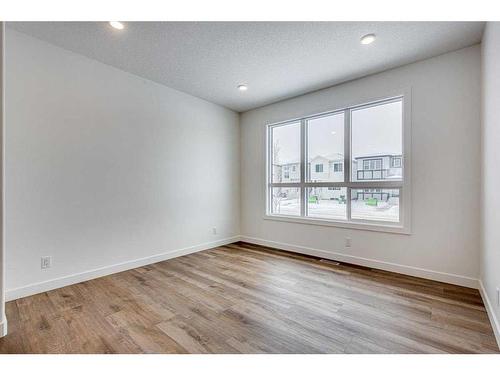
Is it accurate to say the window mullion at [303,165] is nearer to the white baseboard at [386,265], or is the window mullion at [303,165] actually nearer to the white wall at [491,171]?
the white baseboard at [386,265]

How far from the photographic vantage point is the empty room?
6.23ft

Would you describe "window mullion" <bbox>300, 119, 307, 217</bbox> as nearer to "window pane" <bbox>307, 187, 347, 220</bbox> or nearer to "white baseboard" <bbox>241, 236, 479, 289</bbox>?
"window pane" <bbox>307, 187, 347, 220</bbox>

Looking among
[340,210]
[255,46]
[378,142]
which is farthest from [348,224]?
[255,46]

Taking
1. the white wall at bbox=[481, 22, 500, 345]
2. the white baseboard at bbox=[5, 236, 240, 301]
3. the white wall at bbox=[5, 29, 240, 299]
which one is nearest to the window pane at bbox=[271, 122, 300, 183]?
the white wall at bbox=[5, 29, 240, 299]

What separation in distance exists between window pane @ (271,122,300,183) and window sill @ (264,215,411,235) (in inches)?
27.4

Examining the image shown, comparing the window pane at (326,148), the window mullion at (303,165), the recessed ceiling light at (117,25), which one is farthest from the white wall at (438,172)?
the recessed ceiling light at (117,25)

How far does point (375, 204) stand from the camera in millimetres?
3320

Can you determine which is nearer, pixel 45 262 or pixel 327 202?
pixel 45 262

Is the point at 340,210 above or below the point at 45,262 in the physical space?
above

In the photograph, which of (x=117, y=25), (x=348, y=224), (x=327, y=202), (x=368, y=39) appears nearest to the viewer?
(x=117, y=25)

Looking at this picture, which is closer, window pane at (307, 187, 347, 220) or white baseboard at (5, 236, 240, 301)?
white baseboard at (5, 236, 240, 301)

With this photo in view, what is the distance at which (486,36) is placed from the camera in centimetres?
224

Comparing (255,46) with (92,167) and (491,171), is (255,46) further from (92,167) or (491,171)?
(491,171)

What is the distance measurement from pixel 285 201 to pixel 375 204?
1528 millimetres
